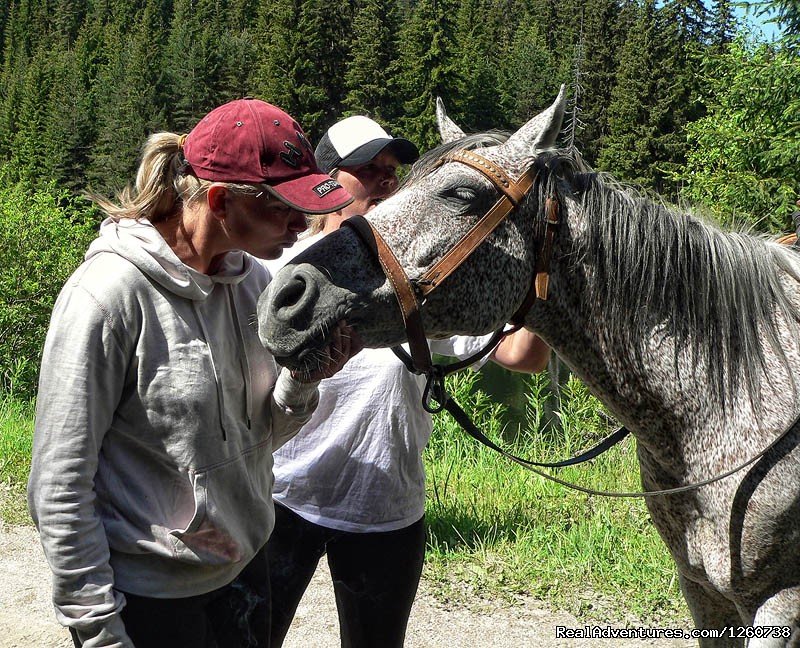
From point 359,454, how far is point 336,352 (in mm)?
764

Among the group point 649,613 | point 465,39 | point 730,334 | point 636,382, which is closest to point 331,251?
point 636,382

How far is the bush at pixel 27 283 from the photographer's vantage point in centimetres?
1019

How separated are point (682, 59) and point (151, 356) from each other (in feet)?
169

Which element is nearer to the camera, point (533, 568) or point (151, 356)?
point (151, 356)

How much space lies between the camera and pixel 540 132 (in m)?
2.14

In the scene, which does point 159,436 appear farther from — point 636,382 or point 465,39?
point 465,39

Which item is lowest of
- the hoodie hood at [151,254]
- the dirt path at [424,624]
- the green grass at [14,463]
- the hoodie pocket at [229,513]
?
the dirt path at [424,624]

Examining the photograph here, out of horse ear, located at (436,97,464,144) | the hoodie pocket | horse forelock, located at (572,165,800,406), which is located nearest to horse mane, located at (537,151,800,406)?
horse forelock, located at (572,165,800,406)

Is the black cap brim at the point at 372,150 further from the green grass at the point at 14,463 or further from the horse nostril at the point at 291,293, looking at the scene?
the green grass at the point at 14,463

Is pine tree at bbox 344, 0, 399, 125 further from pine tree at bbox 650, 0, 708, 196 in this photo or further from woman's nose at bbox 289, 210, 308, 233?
woman's nose at bbox 289, 210, 308, 233

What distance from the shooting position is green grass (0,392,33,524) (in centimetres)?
532

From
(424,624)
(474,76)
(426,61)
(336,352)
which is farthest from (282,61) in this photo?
(336,352)

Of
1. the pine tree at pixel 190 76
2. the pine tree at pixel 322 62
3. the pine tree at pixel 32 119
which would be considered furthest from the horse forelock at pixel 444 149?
the pine tree at pixel 190 76

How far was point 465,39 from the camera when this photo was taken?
6506 cm
